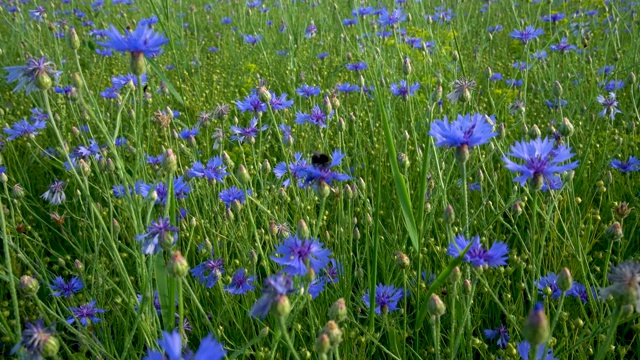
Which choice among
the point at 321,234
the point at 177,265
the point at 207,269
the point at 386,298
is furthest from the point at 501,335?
the point at 177,265

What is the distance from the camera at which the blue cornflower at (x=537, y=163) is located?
1.08 meters

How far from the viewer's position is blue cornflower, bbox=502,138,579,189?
3.55ft

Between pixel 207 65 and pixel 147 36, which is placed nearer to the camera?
pixel 147 36

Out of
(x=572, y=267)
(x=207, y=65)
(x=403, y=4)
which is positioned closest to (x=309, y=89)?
(x=572, y=267)

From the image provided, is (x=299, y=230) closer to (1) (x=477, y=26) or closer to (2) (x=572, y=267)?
(2) (x=572, y=267)

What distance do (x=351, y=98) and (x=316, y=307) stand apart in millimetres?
1750

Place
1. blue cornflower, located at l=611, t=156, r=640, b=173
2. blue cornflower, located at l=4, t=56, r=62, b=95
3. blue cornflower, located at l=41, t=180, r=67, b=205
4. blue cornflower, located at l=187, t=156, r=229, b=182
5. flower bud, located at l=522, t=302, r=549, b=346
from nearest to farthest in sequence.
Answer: flower bud, located at l=522, t=302, r=549, b=346, blue cornflower, located at l=4, t=56, r=62, b=95, blue cornflower, located at l=187, t=156, r=229, b=182, blue cornflower, located at l=41, t=180, r=67, b=205, blue cornflower, located at l=611, t=156, r=640, b=173

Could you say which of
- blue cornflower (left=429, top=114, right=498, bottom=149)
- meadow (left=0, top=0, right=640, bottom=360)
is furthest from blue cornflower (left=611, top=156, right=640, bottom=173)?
blue cornflower (left=429, top=114, right=498, bottom=149)

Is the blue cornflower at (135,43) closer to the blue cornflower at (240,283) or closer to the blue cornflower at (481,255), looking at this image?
the blue cornflower at (240,283)

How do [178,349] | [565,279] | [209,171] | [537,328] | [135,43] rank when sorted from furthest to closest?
[209,171] < [135,43] < [565,279] < [537,328] < [178,349]

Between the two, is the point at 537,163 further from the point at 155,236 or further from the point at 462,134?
the point at 155,236

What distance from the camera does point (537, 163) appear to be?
112cm

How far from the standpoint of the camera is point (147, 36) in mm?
1243

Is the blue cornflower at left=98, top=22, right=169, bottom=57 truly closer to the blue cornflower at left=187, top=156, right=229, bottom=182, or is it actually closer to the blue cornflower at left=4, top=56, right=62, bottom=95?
the blue cornflower at left=4, top=56, right=62, bottom=95
